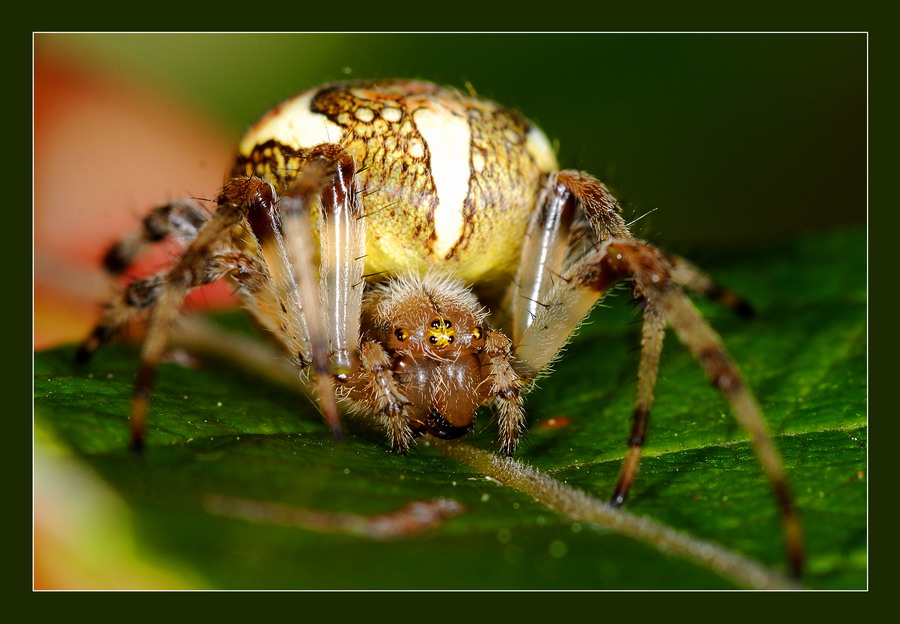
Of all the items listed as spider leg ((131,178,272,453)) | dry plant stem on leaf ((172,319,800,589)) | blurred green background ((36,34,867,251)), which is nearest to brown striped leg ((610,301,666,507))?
dry plant stem on leaf ((172,319,800,589))

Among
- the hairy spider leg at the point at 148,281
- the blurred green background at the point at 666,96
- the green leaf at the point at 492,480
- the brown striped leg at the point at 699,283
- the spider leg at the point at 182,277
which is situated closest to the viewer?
the green leaf at the point at 492,480

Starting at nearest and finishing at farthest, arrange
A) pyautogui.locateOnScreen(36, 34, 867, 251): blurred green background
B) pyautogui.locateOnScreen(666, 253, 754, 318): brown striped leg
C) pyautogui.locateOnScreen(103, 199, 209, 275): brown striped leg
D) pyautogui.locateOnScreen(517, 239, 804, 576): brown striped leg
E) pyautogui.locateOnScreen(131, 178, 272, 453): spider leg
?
1. pyautogui.locateOnScreen(517, 239, 804, 576): brown striped leg
2. pyautogui.locateOnScreen(131, 178, 272, 453): spider leg
3. pyautogui.locateOnScreen(103, 199, 209, 275): brown striped leg
4. pyautogui.locateOnScreen(666, 253, 754, 318): brown striped leg
5. pyautogui.locateOnScreen(36, 34, 867, 251): blurred green background

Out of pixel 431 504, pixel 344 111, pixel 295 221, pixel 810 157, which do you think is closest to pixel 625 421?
pixel 431 504

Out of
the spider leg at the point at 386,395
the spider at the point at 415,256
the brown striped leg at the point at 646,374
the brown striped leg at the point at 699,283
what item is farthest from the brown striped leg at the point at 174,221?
the brown striped leg at the point at 699,283

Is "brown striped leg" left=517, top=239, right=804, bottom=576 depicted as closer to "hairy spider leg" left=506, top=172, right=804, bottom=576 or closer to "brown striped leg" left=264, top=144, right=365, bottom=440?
"hairy spider leg" left=506, top=172, right=804, bottom=576

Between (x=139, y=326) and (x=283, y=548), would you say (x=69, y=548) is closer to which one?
(x=283, y=548)

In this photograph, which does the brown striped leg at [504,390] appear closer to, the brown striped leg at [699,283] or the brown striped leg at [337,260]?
the brown striped leg at [337,260]
